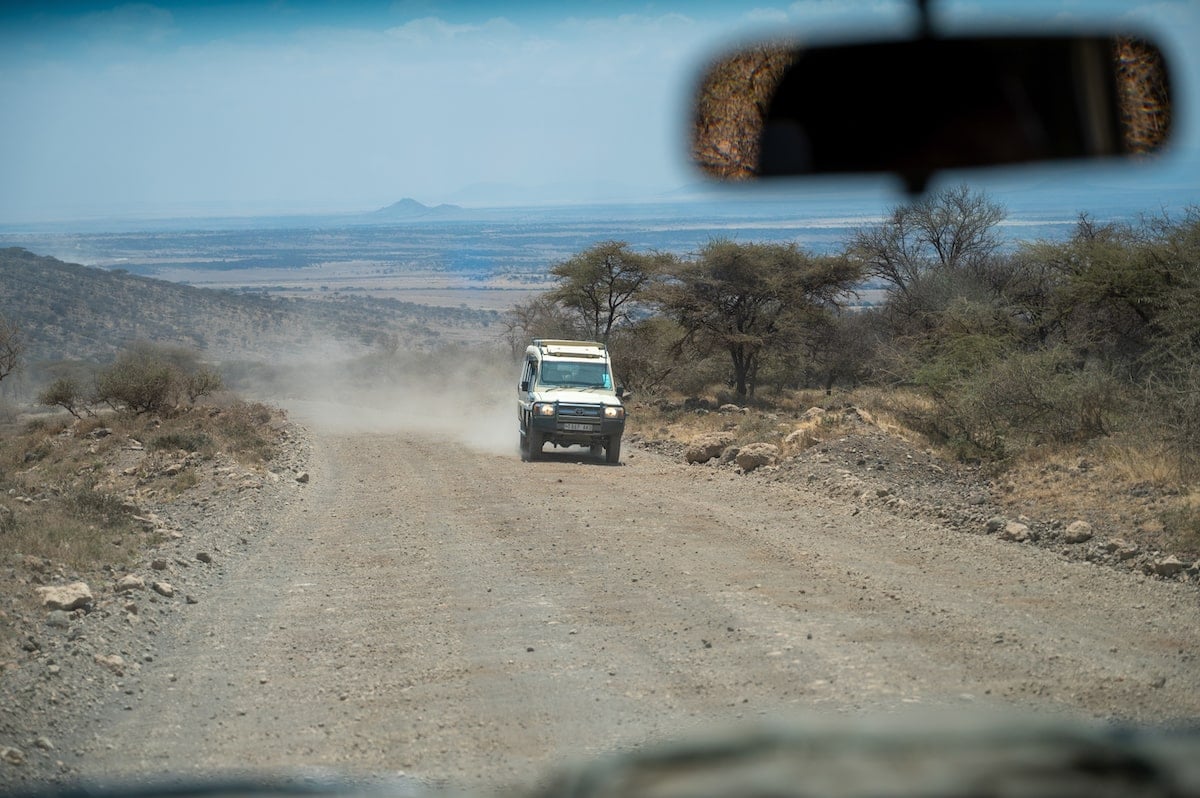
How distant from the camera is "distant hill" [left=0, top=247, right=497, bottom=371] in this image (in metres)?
74.6

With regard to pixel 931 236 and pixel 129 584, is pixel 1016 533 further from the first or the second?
pixel 931 236

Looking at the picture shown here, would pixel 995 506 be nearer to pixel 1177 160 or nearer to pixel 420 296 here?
pixel 1177 160

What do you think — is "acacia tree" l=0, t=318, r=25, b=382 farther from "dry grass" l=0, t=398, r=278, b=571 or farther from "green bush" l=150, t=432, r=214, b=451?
"green bush" l=150, t=432, r=214, b=451

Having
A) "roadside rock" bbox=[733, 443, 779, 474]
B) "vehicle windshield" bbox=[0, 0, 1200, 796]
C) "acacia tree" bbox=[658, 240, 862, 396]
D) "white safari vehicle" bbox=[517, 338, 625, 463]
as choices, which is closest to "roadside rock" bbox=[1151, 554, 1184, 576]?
"vehicle windshield" bbox=[0, 0, 1200, 796]

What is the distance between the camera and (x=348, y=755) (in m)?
5.93

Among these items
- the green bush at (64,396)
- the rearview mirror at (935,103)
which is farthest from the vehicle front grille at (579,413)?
the green bush at (64,396)

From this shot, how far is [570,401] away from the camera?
73.1ft

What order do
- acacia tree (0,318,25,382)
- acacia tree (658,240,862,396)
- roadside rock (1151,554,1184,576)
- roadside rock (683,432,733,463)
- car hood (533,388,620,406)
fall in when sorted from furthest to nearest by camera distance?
acacia tree (0,318,25,382), acacia tree (658,240,862,396), car hood (533,388,620,406), roadside rock (683,432,733,463), roadside rock (1151,554,1184,576)

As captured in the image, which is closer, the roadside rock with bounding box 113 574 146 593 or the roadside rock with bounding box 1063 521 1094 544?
the roadside rock with bounding box 113 574 146 593

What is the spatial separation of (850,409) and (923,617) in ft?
45.8

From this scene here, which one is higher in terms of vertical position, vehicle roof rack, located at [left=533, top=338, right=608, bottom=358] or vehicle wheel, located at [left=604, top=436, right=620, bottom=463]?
vehicle roof rack, located at [left=533, top=338, right=608, bottom=358]

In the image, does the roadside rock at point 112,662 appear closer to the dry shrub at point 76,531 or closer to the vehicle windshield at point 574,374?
the dry shrub at point 76,531

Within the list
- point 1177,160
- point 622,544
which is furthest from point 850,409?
point 1177,160

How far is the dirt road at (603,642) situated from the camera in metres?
6.29
